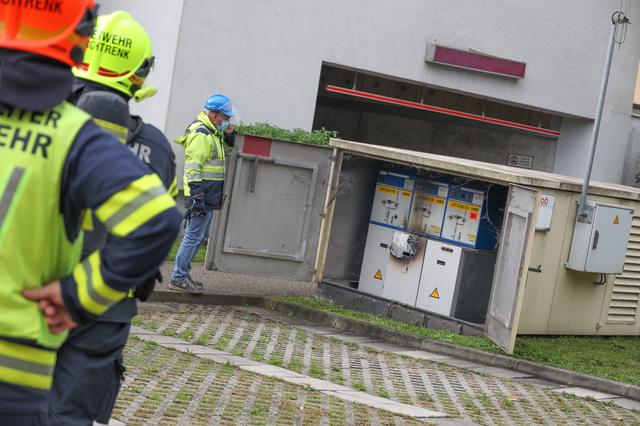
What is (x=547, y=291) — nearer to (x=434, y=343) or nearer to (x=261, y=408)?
(x=434, y=343)

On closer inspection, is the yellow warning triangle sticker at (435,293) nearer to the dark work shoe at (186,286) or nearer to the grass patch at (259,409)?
the dark work shoe at (186,286)

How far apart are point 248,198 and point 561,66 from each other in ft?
30.8

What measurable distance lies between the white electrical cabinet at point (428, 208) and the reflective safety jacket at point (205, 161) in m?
2.27

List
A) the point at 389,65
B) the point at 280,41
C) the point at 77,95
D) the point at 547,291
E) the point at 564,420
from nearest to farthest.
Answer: the point at 77,95 < the point at 564,420 < the point at 547,291 < the point at 280,41 < the point at 389,65

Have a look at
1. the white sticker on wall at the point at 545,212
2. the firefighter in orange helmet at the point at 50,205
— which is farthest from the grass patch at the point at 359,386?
the firefighter in orange helmet at the point at 50,205

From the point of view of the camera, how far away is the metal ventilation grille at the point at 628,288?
13820 millimetres

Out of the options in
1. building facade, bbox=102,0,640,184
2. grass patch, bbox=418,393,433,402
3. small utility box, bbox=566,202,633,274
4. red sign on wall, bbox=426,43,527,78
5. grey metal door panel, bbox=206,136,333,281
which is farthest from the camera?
red sign on wall, bbox=426,43,527,78

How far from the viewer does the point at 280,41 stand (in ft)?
58.5

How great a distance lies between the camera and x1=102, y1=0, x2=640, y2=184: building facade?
17.3 metres

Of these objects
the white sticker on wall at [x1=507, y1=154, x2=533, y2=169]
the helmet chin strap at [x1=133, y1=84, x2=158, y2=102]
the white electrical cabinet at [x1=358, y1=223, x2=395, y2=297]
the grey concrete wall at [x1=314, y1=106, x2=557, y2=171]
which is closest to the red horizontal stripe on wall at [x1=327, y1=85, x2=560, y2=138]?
the grey concrete wall at [x1=314, y1=106, x2=557, y2=171]

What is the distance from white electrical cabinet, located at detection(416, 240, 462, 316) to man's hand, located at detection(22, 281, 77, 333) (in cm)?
954

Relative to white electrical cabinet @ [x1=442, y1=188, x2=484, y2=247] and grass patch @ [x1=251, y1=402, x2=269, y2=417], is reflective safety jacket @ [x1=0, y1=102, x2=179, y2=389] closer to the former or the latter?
grass patch @ [x1=251, y1=402, x2=269, y2=417]

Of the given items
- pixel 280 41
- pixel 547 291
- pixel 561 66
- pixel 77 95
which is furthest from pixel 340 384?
pixel 561 66

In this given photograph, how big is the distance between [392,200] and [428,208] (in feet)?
1.87
